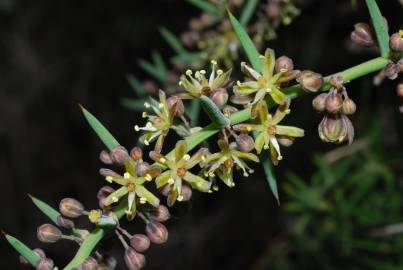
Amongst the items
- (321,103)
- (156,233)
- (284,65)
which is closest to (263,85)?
(284,65)

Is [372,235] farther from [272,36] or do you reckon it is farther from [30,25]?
[30,25]

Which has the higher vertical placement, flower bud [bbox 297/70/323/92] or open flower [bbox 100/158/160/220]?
open flower [bbox 100/158/160/220]

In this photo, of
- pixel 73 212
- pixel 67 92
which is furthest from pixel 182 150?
pixel 67 92

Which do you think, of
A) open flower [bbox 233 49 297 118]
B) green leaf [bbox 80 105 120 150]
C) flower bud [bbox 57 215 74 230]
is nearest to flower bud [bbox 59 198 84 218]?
flower bud [bbox 57 215 74 230]

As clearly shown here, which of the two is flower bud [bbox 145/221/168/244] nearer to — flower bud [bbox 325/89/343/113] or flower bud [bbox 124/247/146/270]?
flower bud [bbox 124/247/146/270]

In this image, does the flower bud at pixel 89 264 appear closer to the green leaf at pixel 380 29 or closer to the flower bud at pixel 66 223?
the flower bud at pixel 66 223

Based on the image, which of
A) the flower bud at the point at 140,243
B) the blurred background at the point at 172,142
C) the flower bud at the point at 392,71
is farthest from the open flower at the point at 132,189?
the blurred background at the point at 172,142

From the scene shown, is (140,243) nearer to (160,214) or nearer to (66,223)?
(160,214)
